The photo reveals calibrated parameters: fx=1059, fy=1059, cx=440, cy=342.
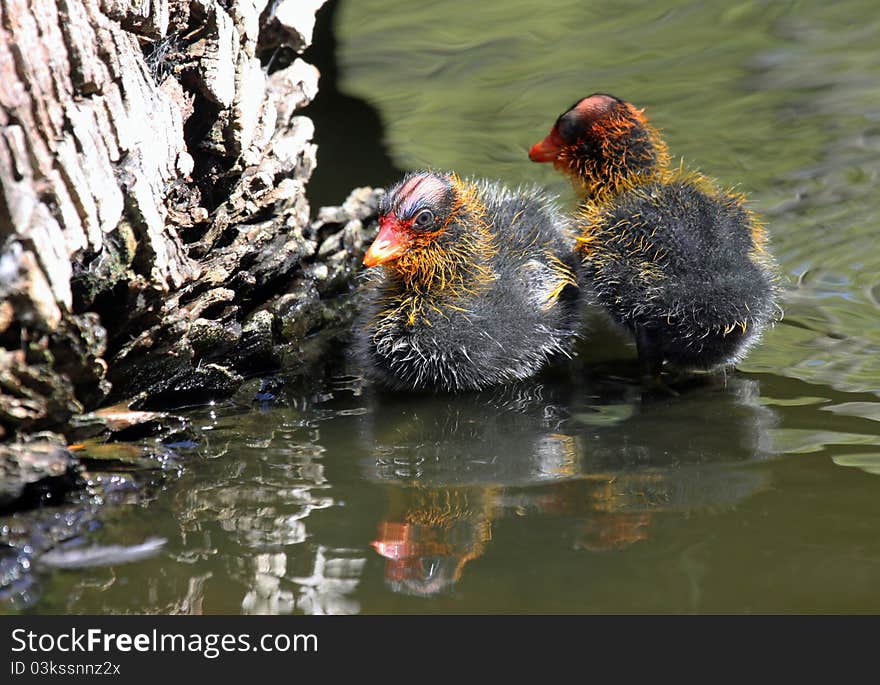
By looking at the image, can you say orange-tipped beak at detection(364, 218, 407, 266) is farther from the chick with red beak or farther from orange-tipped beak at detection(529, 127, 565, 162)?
orange-tipped beak at detection(529, 127, 565, 162)

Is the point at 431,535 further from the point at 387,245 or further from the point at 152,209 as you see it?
the point at 387,245

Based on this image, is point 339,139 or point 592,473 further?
point 339,139

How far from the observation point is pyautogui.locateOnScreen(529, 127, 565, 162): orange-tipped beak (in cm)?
466

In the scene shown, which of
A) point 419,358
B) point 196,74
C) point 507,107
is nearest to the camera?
point 196,74

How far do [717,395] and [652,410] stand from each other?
1.06 feet

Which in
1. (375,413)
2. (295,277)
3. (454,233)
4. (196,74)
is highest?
(196,74)

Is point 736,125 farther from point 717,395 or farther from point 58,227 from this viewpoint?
point 58,227

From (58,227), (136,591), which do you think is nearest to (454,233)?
(58,227)

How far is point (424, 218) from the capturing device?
392 cm

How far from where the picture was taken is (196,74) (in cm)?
364

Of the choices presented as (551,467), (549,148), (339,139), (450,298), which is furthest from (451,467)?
(339,139)

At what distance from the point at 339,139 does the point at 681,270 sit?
3.60 m

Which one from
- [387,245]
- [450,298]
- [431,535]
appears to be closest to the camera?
[431,535]

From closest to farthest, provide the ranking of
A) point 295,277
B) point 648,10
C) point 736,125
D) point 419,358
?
point 419,358
point 295,277
point 736,125
point 648,10
